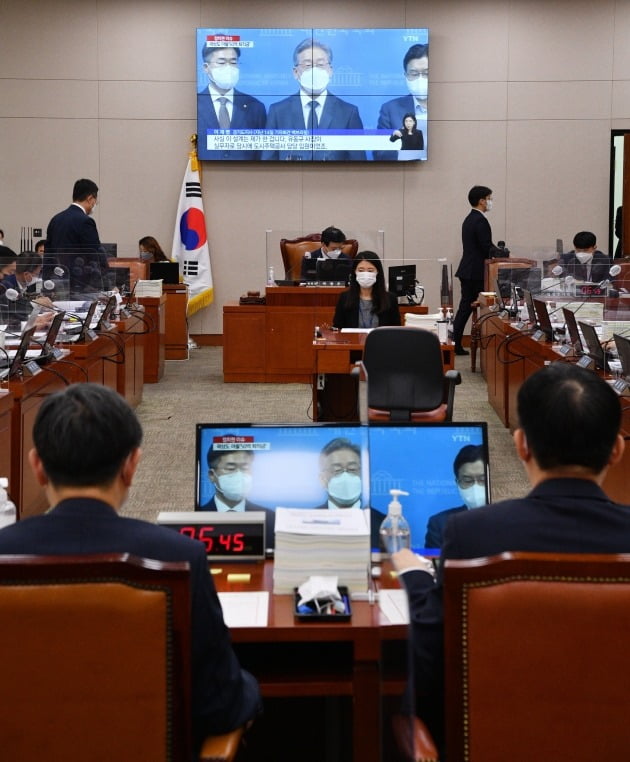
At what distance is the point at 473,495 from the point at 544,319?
12.9ft

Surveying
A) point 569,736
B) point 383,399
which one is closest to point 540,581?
point 569,736

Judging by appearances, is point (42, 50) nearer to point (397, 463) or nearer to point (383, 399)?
point (383, 399)

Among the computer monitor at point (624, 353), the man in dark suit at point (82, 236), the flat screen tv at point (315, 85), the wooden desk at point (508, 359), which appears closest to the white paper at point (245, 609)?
the computer monitor at point (624, 353)

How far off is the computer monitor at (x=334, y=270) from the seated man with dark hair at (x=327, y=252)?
0.05 meters

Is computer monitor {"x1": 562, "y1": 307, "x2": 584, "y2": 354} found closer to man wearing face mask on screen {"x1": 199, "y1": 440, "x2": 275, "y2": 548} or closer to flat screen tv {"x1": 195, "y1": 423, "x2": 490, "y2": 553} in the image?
flat screen tv {"x1": 195, "y1": 423, "x2": 490, "y2": 553}

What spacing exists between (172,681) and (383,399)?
161 inches

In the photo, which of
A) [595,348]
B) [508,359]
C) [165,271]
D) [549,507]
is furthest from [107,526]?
[165,271]

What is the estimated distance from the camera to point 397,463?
3.20 metres

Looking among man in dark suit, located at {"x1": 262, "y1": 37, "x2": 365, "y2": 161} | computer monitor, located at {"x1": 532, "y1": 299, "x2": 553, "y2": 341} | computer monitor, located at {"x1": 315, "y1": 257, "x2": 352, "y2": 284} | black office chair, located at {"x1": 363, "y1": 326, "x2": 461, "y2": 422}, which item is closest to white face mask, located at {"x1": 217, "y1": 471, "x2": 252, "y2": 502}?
black office chair, located at {"x1": 363, "y1": 326, "x2": 461, "y2": 422}

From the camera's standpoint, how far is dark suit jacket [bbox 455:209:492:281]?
36.6ft

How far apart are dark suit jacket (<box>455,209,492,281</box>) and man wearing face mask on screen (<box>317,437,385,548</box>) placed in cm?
842

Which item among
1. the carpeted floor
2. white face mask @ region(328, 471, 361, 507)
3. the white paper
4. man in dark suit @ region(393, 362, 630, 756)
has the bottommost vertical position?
the carpeted floor

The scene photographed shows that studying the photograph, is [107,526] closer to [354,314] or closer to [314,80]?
[354,314]

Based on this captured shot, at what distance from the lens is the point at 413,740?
5.38 feet
